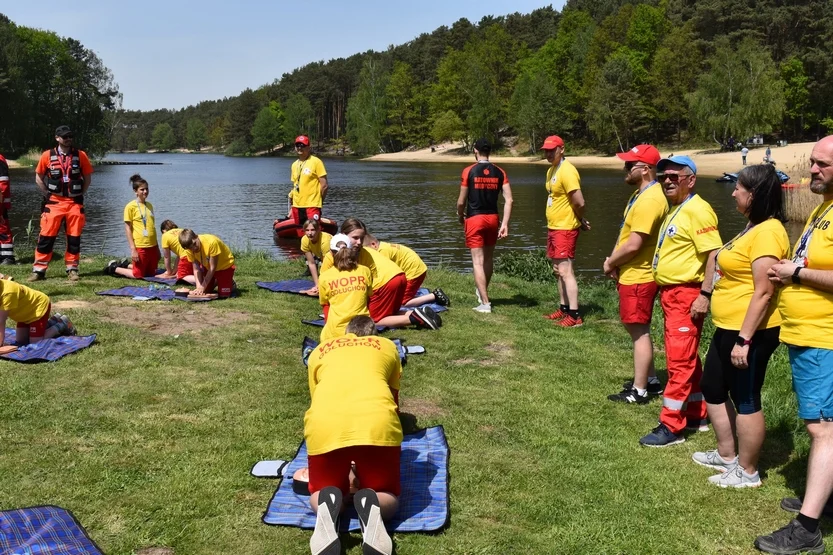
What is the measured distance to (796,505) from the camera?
430cm

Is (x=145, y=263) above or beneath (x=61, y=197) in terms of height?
beneath

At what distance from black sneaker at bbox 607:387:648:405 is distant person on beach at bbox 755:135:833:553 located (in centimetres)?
244

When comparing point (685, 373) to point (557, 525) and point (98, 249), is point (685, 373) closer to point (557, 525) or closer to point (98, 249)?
point (557, 525)

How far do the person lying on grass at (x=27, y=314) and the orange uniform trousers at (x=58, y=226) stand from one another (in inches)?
141

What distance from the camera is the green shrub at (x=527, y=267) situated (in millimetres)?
13727

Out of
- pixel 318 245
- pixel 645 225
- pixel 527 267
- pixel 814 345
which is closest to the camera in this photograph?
pixel 814 345

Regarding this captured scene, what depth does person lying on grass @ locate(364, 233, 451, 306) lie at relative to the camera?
906 centimetres

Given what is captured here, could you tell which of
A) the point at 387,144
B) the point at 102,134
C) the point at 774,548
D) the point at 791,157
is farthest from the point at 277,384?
the point at 387,144

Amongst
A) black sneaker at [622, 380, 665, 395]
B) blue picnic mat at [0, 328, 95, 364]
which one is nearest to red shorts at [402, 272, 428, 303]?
black sneaker at [622, 380, 665, 395]

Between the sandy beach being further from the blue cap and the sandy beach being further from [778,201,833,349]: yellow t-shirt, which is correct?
[778,201,833,349]: yellow t-shirt

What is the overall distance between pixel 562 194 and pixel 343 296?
3864 millimetres

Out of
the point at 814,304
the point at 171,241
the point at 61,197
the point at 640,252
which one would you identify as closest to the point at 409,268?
the point at 640,252

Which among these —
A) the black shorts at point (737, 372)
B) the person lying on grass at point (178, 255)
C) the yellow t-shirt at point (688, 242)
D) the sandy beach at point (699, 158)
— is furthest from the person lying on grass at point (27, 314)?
the sandy beach at point (699, 158)

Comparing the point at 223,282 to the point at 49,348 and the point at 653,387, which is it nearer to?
the point at 49,348
